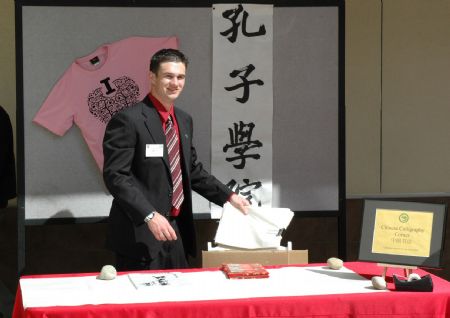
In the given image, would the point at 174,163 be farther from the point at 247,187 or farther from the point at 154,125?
the point at 247,187

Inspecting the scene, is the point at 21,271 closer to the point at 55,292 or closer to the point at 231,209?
the point at 231,209

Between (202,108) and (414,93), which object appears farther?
(414,93)

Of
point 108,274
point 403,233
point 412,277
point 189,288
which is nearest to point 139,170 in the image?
point 108,274

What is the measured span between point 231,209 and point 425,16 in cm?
295

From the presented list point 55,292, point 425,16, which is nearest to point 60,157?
point 55,292

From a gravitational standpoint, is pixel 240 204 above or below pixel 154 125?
below

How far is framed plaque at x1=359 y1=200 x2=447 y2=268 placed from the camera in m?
3.47

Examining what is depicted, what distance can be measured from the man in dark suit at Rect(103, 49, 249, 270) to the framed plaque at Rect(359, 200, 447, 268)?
2.78ft

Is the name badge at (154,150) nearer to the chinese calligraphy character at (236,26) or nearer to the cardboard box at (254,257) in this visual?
the cardboard box at (254,257)

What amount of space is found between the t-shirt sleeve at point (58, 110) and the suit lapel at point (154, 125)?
1013 mm

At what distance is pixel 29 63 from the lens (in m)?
5.16

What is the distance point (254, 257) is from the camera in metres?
4.17

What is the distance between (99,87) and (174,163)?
1118 millimetres

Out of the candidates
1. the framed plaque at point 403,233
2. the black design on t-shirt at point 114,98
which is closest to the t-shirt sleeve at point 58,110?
the black design on t-shirt at point 114,98
